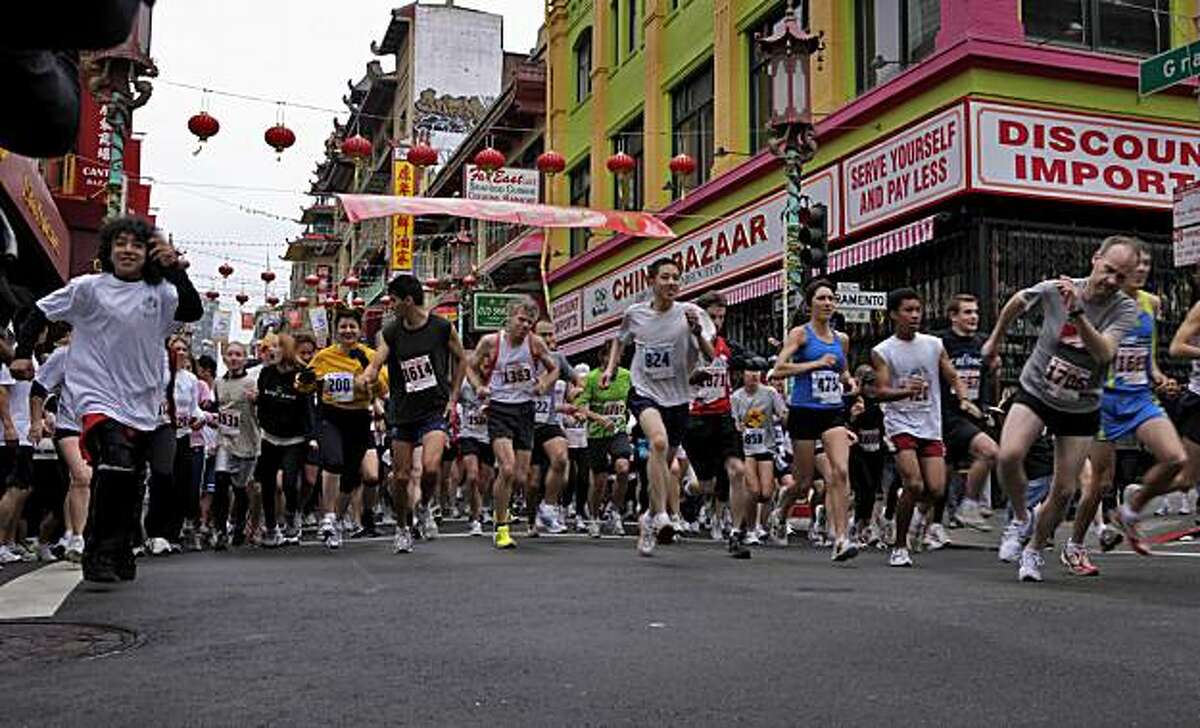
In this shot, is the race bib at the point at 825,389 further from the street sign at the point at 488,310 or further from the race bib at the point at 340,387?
the street sign at the point at 488,310

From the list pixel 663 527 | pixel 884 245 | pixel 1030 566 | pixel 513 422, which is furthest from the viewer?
pixel 884 245

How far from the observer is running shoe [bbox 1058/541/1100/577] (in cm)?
758

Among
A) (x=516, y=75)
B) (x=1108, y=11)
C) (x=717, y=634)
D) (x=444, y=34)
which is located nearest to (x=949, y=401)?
(x=717, y=634)

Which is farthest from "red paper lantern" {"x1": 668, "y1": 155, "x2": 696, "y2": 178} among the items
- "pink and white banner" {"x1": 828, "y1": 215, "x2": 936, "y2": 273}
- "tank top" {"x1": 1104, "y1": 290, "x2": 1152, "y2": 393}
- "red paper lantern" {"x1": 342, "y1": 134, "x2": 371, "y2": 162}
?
"tank top" {"x1": 1104, "y1": 290, "x2": 1152, "y2": 393}

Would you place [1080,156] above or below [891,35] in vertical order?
below

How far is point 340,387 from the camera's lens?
34.9 ft

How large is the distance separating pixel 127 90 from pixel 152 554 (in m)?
7.17

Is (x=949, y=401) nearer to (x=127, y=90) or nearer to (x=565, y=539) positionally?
(x=565, y=539)

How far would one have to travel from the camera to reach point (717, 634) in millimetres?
4941

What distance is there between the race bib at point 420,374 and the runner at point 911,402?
3.07 metres

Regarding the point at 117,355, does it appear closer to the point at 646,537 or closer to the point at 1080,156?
the point at 646,537

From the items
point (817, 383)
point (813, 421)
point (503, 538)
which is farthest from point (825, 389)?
point (503, 538)

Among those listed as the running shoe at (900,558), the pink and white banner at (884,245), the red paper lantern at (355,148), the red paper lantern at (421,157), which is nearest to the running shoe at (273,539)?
the running shoe at (900,558)

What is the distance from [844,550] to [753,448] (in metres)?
Answer: 2.77
